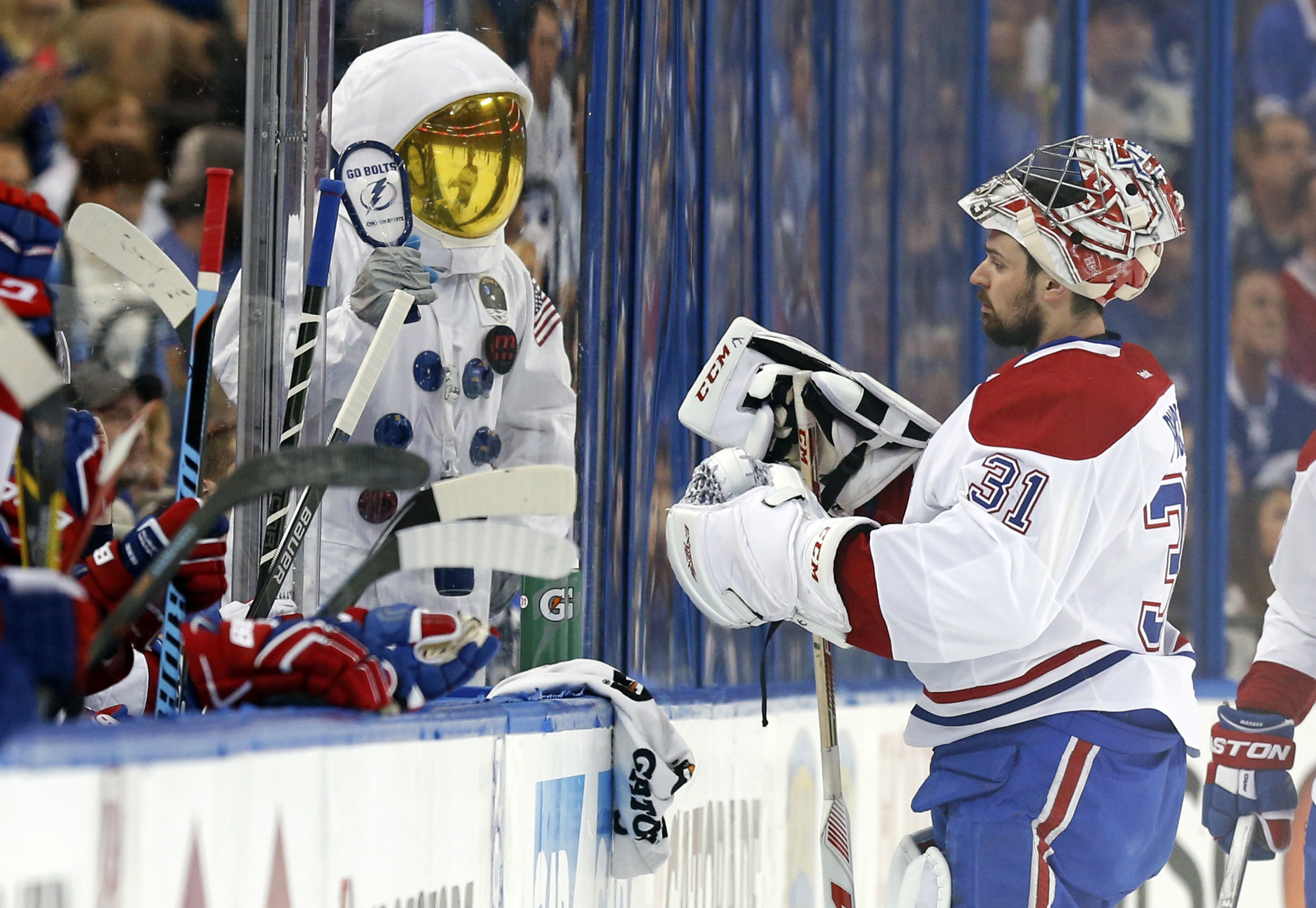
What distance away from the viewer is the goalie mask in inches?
73.0

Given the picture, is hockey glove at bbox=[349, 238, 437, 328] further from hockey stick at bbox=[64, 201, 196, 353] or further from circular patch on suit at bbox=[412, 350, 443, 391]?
hockey stick at bbox=[64, 201, 196, 353]

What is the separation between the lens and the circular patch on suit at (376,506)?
144 centimetres

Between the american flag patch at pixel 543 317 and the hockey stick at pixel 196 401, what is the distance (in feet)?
2.12

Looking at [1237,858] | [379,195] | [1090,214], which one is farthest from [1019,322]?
[1237,858]

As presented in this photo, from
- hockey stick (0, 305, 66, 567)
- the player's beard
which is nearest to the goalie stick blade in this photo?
the player's beard

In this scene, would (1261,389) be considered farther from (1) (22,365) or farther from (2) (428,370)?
(1) (22,365)

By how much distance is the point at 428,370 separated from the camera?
1.78 m

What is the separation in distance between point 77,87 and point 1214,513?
10.2ft

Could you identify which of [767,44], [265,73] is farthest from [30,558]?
[767,44]

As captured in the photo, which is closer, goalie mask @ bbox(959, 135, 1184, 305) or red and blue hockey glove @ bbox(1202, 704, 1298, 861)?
goalie mask @ bbox(959, 135, 1184, 305)

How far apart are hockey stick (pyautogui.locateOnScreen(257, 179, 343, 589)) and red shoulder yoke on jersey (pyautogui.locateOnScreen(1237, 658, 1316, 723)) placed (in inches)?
82.6

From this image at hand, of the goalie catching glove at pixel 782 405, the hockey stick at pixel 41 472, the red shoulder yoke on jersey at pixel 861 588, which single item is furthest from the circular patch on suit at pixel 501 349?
the hockey stick at pixel 41 472

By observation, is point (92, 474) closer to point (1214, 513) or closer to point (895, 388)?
point (895, 388)

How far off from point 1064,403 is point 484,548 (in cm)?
74
